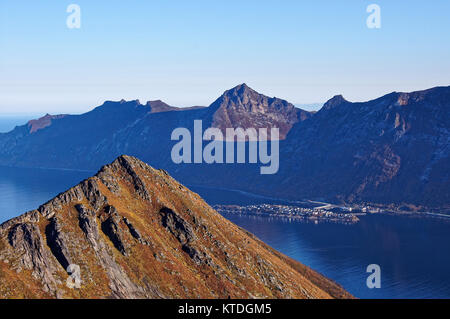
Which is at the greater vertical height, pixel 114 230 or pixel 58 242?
pixel 114 230

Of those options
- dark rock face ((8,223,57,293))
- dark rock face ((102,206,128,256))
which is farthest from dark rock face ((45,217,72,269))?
dark rock face ((102,206,128,256))

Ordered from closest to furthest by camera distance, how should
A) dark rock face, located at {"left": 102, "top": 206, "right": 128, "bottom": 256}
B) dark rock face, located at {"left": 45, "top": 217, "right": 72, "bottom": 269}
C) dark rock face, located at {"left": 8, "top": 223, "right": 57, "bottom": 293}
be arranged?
dark rock face, located at {"left": 8, "top": 223, "right": 57, "bottom": 293} < dark rock face, located at {"left": 45, "top": 217, "right": 72, "bottom": 269} < dark rock face, located at {"left": 102, "top": 206, "right": 128, "bottom": 256}

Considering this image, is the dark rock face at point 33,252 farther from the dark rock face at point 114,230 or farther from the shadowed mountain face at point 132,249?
the dark rock face at point 114,230

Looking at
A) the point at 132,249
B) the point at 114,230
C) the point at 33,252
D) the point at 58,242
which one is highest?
the point at 114,230

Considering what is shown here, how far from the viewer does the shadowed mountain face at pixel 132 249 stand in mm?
120312

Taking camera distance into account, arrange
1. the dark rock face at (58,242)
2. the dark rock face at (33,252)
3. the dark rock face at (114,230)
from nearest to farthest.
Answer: the dark rock face at (33,252), the dark rock face at (58,242), the dark rock face at (114,230)

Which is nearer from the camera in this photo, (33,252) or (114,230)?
(33,252)

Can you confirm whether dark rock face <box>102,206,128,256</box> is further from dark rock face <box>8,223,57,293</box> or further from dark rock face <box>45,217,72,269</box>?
dark rock face <box>8,223,57,293</box>

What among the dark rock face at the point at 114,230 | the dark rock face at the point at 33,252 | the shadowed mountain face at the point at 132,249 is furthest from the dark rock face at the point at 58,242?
the dark rock face at the point at 114,230

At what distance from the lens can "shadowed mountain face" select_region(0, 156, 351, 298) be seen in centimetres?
12031

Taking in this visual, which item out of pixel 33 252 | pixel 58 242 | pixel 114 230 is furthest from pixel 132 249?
pixel 33 252

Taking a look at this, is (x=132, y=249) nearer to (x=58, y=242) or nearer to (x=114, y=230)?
(x=114, y=230)

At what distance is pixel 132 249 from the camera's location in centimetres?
13700
